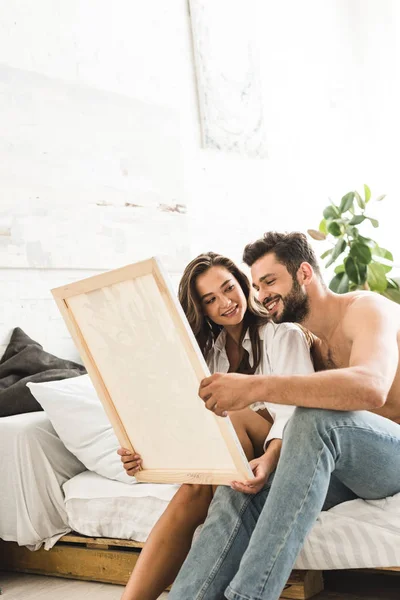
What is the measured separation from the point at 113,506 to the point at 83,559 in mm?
250

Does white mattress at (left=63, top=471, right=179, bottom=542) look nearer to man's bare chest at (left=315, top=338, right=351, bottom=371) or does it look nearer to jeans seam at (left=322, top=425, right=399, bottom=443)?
man's bare chest at (left=315, top=338, right=351, bottom=371)

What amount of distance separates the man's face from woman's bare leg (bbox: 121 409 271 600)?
0.35m

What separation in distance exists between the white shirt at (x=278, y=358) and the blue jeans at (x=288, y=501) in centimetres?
23

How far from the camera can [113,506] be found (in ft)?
8.48

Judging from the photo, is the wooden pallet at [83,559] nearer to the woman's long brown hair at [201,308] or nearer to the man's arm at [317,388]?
the woman's long brown hair at [201,308]

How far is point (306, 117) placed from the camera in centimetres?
487

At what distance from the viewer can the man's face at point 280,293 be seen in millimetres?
2174

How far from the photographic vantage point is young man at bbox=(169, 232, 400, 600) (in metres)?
1.71

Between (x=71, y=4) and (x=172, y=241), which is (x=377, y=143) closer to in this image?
(x=172, y=241)

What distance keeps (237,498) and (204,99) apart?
2722 mm

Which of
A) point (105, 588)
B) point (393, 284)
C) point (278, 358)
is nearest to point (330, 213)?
point (393, 284)

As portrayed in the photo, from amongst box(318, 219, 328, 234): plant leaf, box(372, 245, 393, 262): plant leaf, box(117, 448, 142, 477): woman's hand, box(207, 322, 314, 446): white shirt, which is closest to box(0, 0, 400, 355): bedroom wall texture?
box(318, 219, 328, 234): plant leaf

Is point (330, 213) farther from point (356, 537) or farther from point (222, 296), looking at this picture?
point (356, 537)

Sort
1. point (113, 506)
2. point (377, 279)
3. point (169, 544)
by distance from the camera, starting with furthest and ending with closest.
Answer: point (377, 279) < point (113, 506) < point (169, 544)
